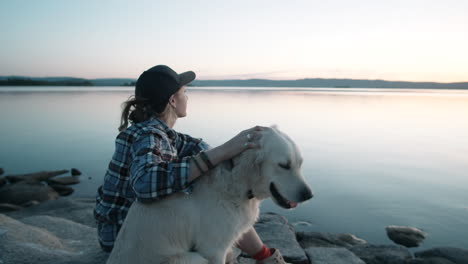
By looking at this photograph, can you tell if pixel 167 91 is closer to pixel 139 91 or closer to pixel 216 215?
pixel 139 91

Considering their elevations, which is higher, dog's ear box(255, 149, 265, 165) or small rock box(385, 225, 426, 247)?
dog's ear box(255, 149, 265, 165)

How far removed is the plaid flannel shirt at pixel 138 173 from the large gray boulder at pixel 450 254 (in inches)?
206

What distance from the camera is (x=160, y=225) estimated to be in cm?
275

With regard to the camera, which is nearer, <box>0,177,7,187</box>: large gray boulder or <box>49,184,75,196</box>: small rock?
<box>49,184,75,196</box>: small rock

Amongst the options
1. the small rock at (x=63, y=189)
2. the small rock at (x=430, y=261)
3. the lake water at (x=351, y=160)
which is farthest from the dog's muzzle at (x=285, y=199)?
the small rock at (x=63, y=189)

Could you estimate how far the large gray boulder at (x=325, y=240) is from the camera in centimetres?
623

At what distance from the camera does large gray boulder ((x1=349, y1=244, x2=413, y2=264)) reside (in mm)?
5488

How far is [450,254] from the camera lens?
5.79m

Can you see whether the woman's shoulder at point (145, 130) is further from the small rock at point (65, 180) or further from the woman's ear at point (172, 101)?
the small rock at point (65, 180)

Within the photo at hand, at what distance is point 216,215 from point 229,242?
12.1 inches

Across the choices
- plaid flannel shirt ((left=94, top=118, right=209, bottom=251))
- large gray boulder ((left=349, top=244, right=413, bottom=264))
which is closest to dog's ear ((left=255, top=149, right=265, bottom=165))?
plaid flannel shirt ((left=94, top=118, right=209, bottom=251))

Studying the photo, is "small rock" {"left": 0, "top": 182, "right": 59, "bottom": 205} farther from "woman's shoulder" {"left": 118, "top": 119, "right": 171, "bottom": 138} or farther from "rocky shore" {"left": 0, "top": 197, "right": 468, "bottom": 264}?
"woman's shoulder" {"left": 118, "top": 119, "right": 171, "bottom": 138}

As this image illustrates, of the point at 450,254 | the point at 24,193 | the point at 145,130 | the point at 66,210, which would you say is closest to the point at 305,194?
the point at 145,130

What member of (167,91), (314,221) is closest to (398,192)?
(314,221)
